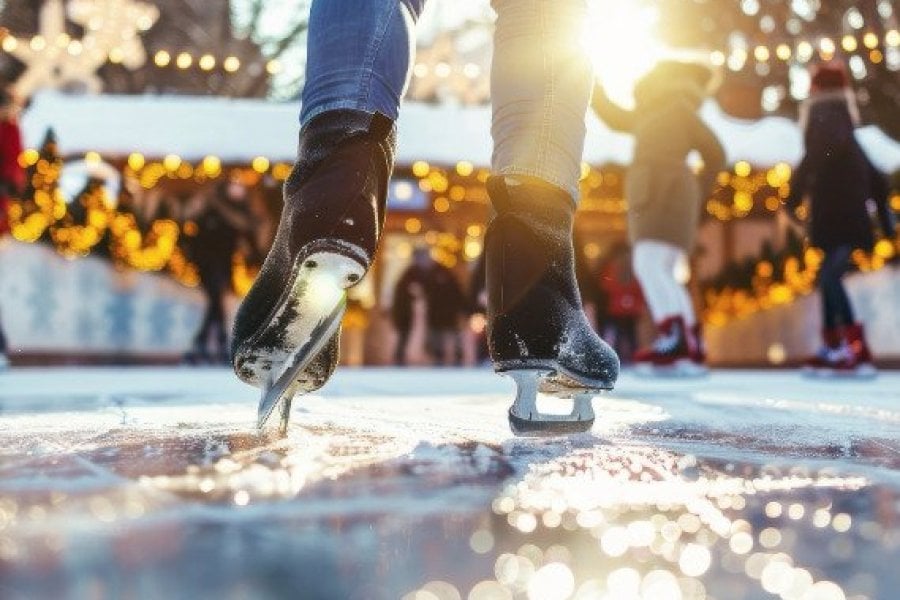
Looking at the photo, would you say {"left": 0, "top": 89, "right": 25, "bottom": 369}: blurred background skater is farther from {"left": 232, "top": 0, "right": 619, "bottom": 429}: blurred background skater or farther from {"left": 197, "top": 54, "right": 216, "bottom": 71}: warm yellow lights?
{"left": 232, "top": 0, "right": 619, "bottom": 429}: blurred background skater

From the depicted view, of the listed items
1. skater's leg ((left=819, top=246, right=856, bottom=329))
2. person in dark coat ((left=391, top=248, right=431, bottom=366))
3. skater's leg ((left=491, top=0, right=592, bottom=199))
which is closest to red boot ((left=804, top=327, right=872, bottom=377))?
skater's leg ((left=819, top=246, right=856, bottom=329))

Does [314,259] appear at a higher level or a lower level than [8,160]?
lower

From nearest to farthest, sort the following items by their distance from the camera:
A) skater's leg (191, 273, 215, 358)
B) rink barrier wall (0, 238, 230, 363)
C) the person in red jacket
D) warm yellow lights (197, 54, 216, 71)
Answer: the person in red jacket
skater's leg (191, 273, 215, 358)
rink barrier wall (0, 238, 230, 363)
warm yellow lights (197, 54, 216, 71)

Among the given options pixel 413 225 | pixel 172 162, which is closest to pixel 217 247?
pixel 172 162

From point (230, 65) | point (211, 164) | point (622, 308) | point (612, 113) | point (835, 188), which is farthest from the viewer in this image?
point (211, 164)

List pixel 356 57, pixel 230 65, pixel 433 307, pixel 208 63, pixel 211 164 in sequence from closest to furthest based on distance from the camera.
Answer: pixel 356 57 → pixel 208 63 → pixel 230 65 → pixel 211 164 → pixel 433 307

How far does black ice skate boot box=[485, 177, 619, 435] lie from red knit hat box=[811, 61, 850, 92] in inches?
170

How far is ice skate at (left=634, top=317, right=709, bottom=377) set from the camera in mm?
4559

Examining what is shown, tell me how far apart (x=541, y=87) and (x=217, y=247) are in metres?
7.25

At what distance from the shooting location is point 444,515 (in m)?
0.59

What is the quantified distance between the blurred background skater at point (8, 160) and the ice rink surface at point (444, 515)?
4527 mm

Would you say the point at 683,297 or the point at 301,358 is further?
the point at 683,297

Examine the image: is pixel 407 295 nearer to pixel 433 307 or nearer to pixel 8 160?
pixel 433 307

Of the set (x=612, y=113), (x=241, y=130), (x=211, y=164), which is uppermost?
(x=241, y=130)
